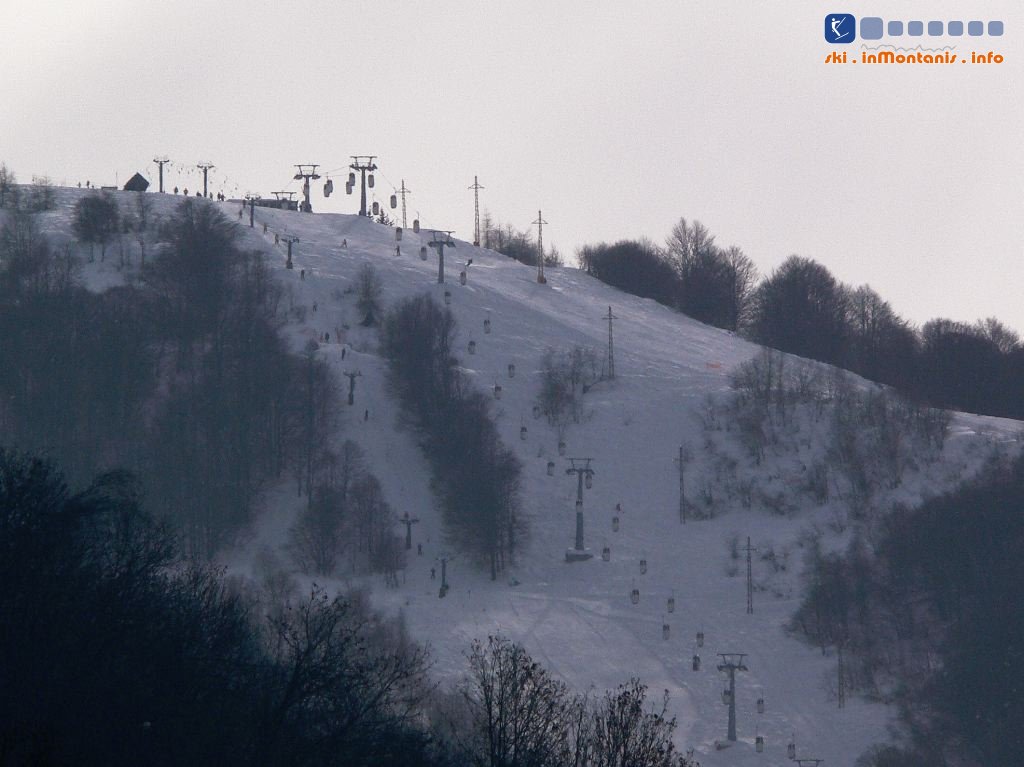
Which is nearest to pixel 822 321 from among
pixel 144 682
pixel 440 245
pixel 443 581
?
pixel 440 245

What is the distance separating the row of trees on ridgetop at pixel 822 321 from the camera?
86062 millimetres

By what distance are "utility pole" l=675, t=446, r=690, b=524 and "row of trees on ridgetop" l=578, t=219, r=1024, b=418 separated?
18104 millimetres

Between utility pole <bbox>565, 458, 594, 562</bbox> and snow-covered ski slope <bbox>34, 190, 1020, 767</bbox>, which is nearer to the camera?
snow-covered ski slope <bbox>34, 190, 1020, 767</bbox>

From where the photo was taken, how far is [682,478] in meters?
65.8

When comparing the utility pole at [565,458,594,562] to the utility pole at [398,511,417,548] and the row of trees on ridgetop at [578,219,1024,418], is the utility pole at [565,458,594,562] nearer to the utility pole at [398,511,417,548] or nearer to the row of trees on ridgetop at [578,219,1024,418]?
the utility pole at [398,511,417,548]

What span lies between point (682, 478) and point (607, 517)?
14.7 ft

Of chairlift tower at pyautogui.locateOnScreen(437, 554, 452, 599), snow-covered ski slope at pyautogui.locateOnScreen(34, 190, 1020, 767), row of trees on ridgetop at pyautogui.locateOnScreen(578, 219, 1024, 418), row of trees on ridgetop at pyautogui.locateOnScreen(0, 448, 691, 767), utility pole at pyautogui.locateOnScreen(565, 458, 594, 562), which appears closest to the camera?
row of trees on ridgetop at pyautogui.locateOnScreen(0, 448, 691, 767)

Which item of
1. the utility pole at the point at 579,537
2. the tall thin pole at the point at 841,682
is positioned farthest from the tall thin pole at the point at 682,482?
the tall thin pole at the point at 841,682

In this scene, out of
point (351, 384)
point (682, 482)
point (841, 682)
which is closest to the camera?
point (841, 682)

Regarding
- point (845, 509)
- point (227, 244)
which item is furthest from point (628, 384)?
point (227, 244)

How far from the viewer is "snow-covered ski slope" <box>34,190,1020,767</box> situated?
1846 inches

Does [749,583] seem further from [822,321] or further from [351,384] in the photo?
[822,321]

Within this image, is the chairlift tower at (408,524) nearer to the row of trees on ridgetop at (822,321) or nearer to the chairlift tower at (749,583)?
the chairlift tower at (749,583)

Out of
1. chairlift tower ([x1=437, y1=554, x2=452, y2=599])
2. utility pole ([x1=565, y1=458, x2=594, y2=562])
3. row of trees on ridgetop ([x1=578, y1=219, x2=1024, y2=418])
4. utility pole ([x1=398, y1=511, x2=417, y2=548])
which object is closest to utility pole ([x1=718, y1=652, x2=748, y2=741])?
chairlift tower ([x1=437, y1=554, x2=452, y2=599])
